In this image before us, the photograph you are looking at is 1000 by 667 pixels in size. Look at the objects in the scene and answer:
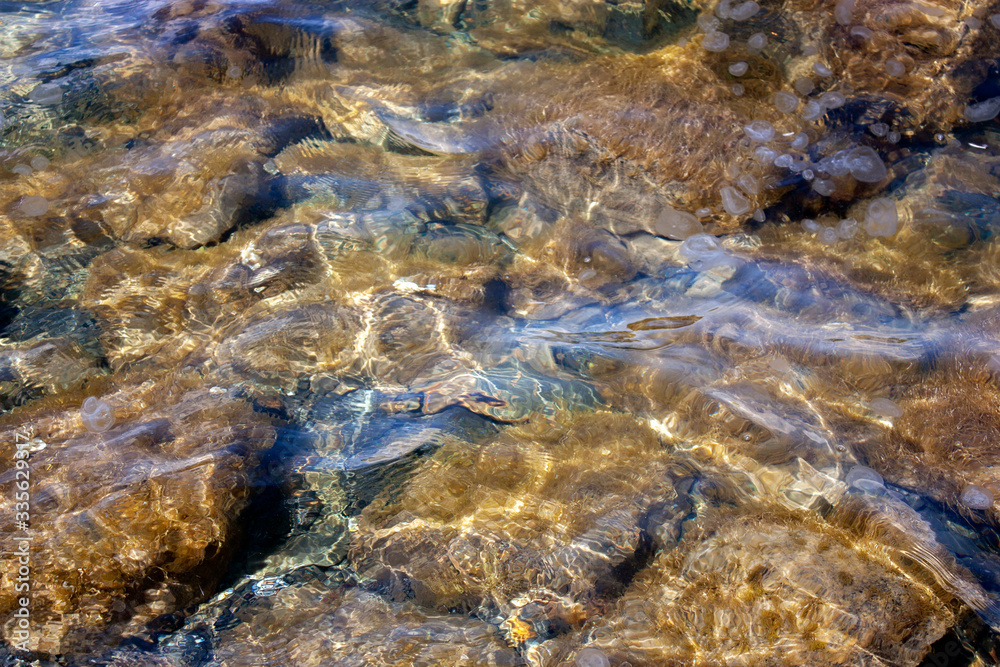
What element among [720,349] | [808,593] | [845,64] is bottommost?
[808,593]

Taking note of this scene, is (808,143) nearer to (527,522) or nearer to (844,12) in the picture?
(844,12)

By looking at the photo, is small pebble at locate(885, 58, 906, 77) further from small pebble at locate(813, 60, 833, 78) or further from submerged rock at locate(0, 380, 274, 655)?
submerged rock at locate(0, 380, 274, 655)

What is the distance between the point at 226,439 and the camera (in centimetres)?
270

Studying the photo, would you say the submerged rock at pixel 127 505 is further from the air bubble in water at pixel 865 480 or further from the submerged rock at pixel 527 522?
the air bubble in water at pixel 865 480

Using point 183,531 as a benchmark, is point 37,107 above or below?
above

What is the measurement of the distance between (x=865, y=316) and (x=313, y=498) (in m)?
2.91

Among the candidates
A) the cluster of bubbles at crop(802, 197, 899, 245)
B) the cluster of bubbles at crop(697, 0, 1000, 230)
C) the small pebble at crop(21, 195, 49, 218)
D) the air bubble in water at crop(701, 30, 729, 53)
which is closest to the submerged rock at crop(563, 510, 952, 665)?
the cluster of bubbles at crop(802, 197, 899, 245)

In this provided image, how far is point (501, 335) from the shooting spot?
3.15m

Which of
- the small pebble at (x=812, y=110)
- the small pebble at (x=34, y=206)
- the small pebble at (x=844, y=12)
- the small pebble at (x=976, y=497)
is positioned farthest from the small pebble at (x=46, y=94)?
the small pebble at (x=976, y=497)

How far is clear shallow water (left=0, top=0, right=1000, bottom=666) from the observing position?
2.30m

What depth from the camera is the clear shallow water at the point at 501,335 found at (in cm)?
230

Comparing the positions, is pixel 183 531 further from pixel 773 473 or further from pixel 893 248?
pixel 893 248

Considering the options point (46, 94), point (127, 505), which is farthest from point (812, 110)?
point (46, 94)

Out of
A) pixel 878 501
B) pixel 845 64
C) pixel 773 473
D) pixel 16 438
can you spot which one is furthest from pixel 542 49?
pixel 16 438
